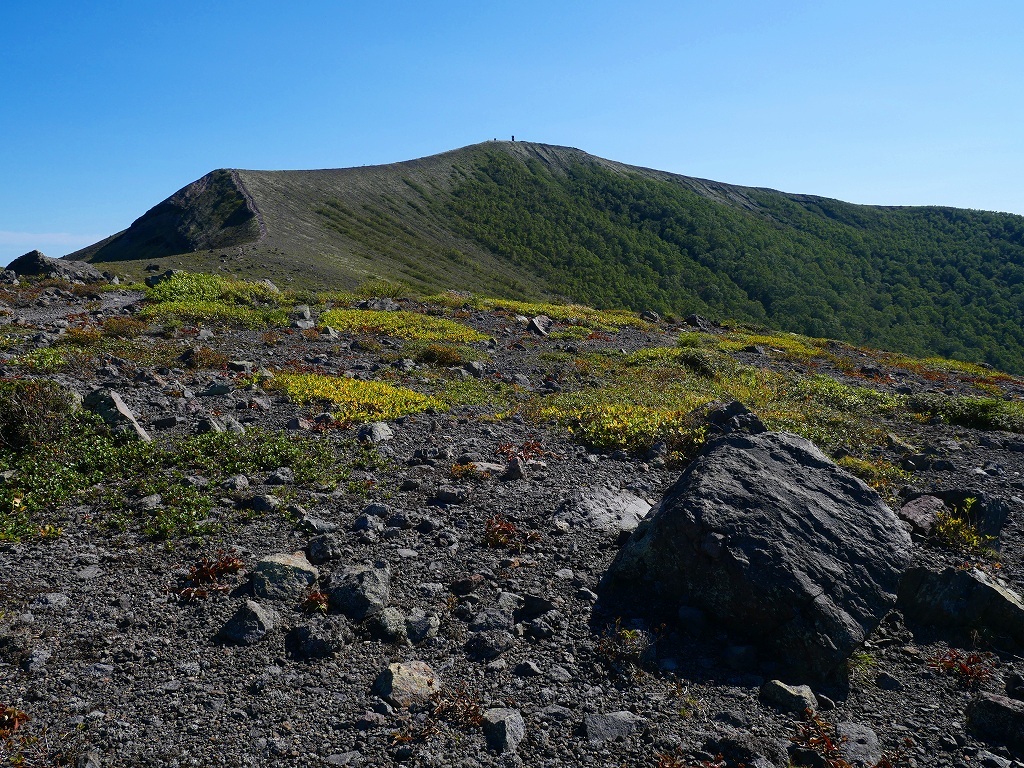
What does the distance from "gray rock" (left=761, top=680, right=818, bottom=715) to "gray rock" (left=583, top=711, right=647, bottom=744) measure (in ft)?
3.52

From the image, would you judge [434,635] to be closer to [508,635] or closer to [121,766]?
[508,635]

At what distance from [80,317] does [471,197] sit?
9974cm

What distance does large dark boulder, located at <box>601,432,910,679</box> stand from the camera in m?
5.18

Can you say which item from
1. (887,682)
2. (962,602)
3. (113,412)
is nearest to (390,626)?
(887,682)

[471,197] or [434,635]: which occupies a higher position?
[471,197]

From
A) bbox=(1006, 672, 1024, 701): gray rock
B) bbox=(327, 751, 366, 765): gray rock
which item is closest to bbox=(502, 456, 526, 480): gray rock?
bbox=(327, 751, 366, 765): gray rock

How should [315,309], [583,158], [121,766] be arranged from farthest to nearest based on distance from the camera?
[583,158]
[315,309]
[121,766]

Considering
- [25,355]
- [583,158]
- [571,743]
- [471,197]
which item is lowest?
[571,743]

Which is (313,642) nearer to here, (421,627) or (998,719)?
(421,627)

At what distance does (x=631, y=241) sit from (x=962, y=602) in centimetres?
11308

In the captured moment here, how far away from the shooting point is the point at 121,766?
148 inches

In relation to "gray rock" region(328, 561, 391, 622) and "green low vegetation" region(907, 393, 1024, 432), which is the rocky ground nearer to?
"gray rock" region(328, 561, 391, 622)

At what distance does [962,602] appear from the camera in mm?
5832

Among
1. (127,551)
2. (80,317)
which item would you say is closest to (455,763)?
(127,551)
